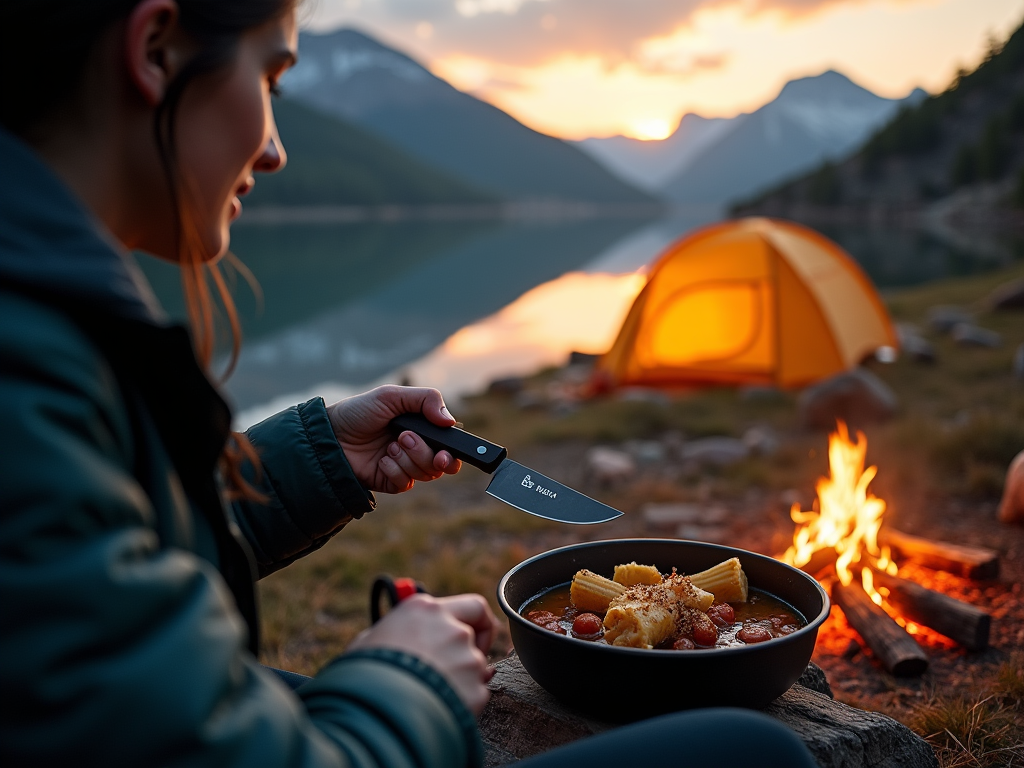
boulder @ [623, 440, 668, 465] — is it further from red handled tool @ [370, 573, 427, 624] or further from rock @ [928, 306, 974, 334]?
rock @ [928, 306, 974, 334]

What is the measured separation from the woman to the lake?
5.88 ft

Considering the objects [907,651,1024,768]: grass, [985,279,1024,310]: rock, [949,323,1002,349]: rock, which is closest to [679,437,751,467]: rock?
[907,651,1024,768]: grass

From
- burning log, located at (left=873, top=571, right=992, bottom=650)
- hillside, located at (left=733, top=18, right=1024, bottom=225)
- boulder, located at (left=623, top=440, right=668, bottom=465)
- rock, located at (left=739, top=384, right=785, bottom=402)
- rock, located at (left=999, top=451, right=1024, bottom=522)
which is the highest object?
hillside, located at (left=733, top=18, right=1024, bottom=225)

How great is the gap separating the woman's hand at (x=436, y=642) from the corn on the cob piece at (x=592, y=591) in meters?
0.86

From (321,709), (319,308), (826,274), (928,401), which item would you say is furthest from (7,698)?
(319,308)

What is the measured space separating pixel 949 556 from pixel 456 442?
11.1ft

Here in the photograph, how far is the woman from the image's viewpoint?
3.14ft

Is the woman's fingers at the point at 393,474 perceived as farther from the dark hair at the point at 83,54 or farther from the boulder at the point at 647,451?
the boulder at the point at 647,451

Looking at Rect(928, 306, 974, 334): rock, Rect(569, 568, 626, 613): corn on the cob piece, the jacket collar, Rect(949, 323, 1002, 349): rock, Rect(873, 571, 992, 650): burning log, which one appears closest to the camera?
the jacket collar

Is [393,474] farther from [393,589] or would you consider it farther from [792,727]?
[792,727]

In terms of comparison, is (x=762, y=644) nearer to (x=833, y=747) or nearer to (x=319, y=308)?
(x=833, y=747)

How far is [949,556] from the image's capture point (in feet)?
14.5

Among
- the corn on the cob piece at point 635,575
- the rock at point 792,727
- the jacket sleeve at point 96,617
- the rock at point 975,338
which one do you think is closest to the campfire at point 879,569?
the rock at point 792,727

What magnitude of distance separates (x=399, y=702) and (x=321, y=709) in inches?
4.8
